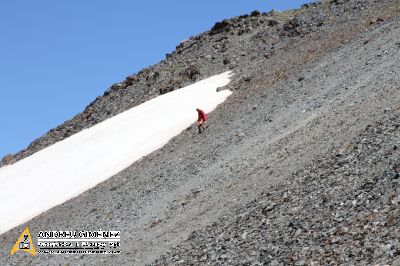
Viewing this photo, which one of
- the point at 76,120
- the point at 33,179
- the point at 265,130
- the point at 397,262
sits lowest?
the point at 397,262

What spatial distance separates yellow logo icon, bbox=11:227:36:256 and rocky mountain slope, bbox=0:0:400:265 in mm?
480

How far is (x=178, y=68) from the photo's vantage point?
49.4 m

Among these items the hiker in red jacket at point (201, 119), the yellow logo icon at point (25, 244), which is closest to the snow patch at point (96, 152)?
the hiker in red jacket at point (201, 119)

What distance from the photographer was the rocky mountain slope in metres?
12.3

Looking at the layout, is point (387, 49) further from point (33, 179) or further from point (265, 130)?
point (33, 179)

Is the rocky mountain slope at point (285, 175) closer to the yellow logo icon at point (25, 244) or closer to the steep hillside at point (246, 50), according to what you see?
the steep hillside at point (246, 50)

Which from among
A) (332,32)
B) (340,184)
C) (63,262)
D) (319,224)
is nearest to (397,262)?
(319,224)

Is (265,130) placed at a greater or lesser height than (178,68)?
lesser

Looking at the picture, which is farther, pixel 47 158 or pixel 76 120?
pixel 76 120

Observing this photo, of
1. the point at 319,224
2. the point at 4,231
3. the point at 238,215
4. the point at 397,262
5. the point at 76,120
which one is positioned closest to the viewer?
the point at 397,262

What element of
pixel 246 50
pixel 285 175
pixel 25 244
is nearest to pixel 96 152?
pixel 25 244

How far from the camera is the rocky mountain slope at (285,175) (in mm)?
12281

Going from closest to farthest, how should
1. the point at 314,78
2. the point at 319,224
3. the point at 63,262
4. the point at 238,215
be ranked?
1. the point at 319,224
2. the point at 238,215
3. the point at 63,262
4. the point at 314,78

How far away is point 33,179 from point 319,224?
24.5m
